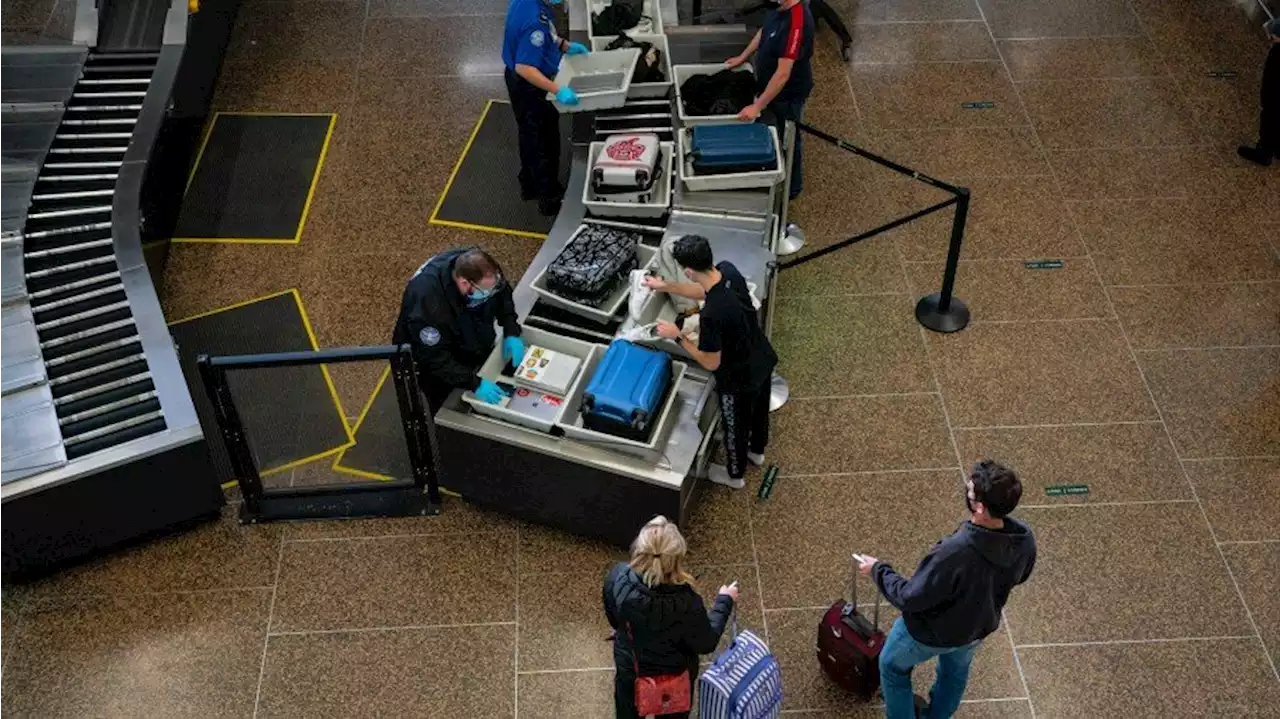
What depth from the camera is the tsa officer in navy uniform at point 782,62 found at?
7.41m

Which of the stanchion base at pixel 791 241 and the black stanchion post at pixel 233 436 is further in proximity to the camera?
the stanchion base at pixel 791 241

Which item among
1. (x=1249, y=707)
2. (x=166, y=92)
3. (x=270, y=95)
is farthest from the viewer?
(x=270, y=95)

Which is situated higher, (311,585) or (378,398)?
(378,398)

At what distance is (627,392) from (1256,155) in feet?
17.9

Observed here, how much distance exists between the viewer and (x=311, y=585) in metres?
6.25

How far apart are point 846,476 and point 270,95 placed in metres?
5.39

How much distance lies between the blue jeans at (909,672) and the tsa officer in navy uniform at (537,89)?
402 cm

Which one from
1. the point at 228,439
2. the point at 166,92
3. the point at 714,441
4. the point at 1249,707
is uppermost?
the point at 166,92

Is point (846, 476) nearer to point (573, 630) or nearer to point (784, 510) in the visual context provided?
point (784, 510)

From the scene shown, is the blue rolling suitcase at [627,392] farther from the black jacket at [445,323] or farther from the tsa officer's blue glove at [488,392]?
the black jacket at [445,323]

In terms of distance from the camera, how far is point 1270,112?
856 cm

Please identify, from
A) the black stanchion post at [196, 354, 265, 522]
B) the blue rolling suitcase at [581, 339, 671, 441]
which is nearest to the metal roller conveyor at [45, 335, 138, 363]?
the black stanchion post at [196, 354, 265, 522]

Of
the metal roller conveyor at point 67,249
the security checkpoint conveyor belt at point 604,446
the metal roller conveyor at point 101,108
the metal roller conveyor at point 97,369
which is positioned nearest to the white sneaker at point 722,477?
the security checkpoint conveyor belt at point 604,446

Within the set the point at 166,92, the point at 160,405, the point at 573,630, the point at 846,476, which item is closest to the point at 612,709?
the point at 573,630
